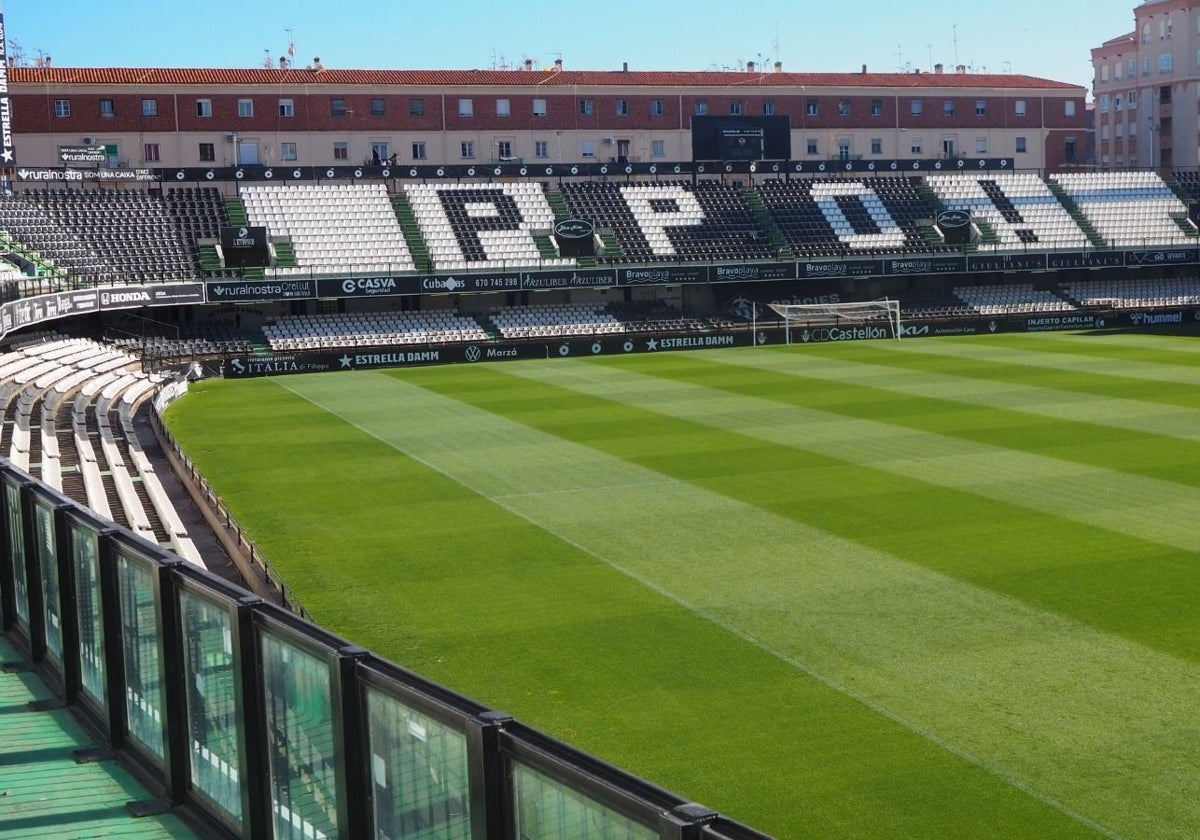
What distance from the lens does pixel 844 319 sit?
57.2 m

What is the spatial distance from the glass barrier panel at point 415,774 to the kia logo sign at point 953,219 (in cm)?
6429

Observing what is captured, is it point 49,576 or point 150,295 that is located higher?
point 150,295

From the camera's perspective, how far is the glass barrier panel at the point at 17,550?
8742 millimetres

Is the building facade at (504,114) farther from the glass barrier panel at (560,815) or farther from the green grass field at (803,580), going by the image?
the glass barrier panel at (560,815)

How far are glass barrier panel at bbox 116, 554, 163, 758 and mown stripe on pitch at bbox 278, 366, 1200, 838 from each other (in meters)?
6.94

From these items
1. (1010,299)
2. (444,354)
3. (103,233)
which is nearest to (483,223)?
(444,354)

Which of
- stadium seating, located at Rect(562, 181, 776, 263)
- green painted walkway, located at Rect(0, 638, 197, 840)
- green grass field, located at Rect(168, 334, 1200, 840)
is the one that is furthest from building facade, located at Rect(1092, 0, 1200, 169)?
green painted walkway, located at Rect(0, 638, 197, 840)

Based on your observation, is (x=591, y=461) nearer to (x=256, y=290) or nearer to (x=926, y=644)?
(x=926, y=644)

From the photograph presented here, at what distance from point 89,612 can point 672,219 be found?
58.1 meters

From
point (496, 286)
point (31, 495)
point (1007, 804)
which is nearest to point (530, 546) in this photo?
point (1007, 804)

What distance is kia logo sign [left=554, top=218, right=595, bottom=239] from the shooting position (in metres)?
61.9

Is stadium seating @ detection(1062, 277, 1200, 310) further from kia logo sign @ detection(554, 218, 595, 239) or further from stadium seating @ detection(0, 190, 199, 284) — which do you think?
stadium seating @ detection(0, 190, 199, 284)

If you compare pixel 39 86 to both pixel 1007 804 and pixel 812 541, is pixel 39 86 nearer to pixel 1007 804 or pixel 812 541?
pixel 812 541

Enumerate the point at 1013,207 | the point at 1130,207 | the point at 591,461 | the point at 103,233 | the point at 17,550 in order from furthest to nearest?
the point at 1130,207 < the point at 1013,207 < the point at 103,233 < the point at 591,461 < the point at 17,550
